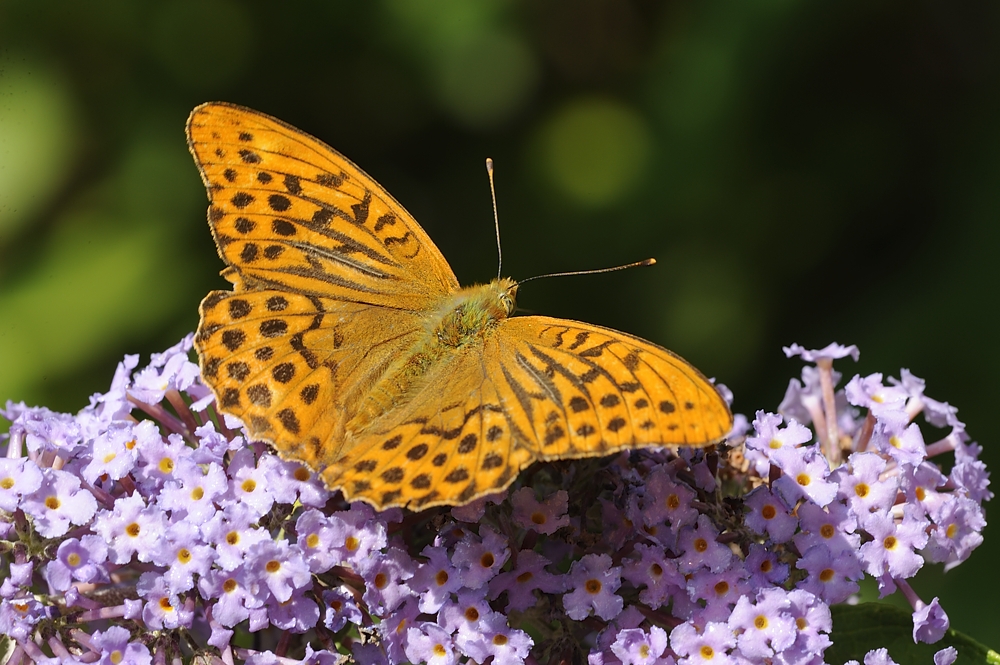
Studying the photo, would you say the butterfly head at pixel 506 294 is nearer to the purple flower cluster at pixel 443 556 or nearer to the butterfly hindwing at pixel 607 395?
the butterfly hindwing at pixel 607 395

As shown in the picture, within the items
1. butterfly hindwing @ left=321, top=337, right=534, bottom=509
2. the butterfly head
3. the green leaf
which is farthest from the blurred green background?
butterfly hindwing @ left=321, top=337, right=534, bottom=509

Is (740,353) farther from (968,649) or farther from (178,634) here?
(178,634)

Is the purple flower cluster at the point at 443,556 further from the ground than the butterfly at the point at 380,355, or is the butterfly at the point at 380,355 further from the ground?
the butterfly at the point at 380,355

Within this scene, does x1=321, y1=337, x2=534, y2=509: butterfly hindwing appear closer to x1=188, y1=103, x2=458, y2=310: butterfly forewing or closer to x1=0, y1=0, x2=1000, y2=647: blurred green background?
x1=188, y1=103, x2=458, y2=310: butterfly forewing

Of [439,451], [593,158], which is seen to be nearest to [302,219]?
[439,451]

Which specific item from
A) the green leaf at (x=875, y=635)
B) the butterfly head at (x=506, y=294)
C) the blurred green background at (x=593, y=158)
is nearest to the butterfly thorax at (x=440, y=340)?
the butterfly head at (x=506, y=294)
